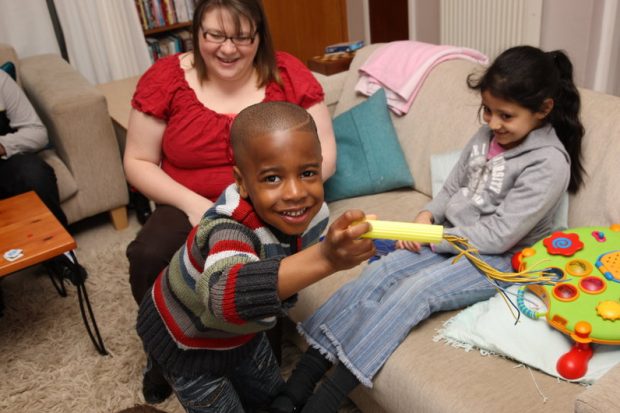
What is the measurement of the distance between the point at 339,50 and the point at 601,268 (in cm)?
201

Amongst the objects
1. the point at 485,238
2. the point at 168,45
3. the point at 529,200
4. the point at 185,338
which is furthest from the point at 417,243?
the point at 168,45

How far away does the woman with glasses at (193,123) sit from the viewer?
173 centimetres

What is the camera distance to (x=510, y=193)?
1.50m

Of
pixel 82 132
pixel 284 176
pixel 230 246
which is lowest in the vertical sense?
pixel 82 132

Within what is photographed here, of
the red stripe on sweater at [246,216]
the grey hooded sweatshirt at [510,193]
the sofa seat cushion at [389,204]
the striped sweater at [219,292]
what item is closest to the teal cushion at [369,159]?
the sofa seat cushion at [389,204]

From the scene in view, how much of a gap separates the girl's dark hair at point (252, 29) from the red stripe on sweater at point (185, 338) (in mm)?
816

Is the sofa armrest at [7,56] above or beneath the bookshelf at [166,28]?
above

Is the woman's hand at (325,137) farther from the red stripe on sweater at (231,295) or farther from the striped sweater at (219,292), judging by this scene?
the red stripe on sweater at (231,295)

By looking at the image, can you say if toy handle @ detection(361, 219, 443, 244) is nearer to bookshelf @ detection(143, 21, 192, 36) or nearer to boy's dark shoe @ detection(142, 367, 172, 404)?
boy's dark shoe @ detection(142, 367, 172, 404)

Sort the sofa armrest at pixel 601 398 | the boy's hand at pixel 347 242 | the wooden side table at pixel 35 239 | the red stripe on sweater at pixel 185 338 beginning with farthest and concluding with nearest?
1. the wooden side table at pixel 35 239
2. the red stripe on sweater at pixel 185 338
3. the sofa armrest at pixel 601 398
4. the boy's hand at pixel 347 242

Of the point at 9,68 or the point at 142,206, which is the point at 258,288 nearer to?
the point at 142,206

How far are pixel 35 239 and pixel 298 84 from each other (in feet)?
3.06


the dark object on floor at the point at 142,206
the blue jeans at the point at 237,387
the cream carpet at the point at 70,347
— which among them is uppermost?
the blue jeans at the point at 237,387

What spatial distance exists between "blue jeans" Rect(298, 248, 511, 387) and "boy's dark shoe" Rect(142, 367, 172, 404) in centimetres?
51
